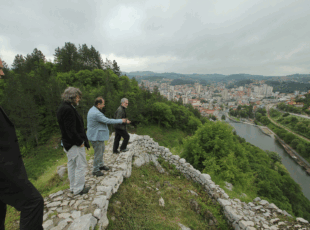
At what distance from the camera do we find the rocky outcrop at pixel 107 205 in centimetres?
276

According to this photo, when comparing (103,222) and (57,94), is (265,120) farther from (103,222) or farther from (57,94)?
(103,222)

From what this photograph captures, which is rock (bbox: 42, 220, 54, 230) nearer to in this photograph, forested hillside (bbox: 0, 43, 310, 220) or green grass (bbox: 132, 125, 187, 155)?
forested hillside (bbox: 0, 43, 310, 220)

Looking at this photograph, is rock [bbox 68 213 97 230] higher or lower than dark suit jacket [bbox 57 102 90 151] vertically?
lower

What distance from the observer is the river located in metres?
35.5

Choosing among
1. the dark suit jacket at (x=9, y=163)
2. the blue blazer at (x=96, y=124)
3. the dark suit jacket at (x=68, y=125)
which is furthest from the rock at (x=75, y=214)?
the blue blazer at (x=96, y=124)

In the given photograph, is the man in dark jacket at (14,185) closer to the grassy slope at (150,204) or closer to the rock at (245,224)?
the grassy slope at (150,204)

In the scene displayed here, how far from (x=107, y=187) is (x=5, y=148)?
2.71 metres

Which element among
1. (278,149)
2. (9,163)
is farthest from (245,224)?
(278,149)

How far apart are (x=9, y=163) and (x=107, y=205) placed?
8.19 feet

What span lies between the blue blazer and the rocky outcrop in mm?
1398

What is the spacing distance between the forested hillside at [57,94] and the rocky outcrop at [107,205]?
18.0 meters

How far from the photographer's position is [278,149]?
53.6 metres

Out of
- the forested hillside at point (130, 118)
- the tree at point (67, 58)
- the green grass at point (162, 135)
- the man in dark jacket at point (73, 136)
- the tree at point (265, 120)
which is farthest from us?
the tree at point (265, 120)

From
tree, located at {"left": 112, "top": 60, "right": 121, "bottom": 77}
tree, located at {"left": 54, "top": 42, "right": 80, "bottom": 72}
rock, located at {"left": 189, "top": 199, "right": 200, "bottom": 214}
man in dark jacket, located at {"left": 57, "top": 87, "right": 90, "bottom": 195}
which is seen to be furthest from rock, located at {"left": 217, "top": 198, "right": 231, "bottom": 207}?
tree, located at {"left": 112, "top": 60, "right": 121, "bottom": 77}
